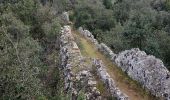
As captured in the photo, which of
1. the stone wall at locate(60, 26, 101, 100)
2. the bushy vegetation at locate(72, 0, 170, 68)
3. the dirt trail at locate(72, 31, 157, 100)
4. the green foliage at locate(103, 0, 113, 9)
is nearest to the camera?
the dirt trail at locate(72, 31, 157, 100)

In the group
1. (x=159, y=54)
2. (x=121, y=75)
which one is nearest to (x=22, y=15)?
(x=159, y=54)

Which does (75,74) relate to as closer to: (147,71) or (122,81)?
(122,81)

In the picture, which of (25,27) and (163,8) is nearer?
(25,27)

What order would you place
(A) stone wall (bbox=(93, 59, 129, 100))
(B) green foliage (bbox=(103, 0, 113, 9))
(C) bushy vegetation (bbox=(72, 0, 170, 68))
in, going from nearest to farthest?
(A) stone wall (bbox=(93, 59, 129, 100)) < (C) bushy vegetation (bbox=(72, 0, 170, 68)) < (B) green foliage (bbox=(103, 0, 113, 9))

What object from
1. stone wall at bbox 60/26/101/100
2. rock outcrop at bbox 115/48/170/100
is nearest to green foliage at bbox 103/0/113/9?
stone wall at bbox 60/26/101/100

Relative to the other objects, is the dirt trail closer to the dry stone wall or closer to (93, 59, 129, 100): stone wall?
the dry stone wall

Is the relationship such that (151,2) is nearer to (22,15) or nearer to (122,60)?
(22,15)
